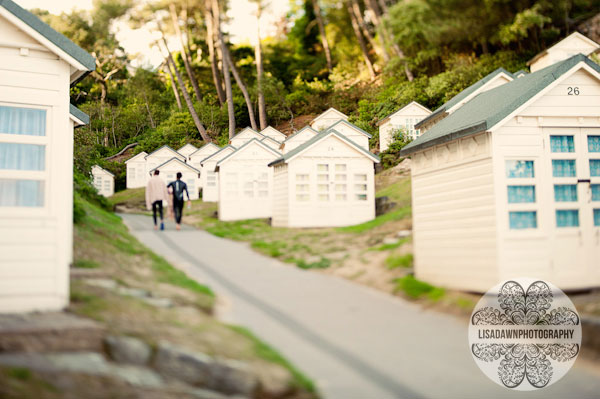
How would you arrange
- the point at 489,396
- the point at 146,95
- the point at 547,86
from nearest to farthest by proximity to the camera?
1. the point at 489,396
2. the point at 547,86
3. the point at 146,95

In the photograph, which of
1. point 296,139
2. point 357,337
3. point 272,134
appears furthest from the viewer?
point 272,134

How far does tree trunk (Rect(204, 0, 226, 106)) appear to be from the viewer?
36031mm

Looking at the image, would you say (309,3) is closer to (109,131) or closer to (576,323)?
(109,131)

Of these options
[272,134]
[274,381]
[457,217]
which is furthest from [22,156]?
[272,134]

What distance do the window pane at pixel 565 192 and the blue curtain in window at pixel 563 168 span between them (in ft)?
0.66

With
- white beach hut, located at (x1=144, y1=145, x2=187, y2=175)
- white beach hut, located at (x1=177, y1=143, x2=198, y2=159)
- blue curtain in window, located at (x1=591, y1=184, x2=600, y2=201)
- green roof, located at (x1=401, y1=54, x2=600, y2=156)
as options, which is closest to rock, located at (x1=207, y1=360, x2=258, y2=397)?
green roof, located at (x1=401, y1=54, x2=600, y2=156)

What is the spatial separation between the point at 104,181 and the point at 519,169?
28.6 metres

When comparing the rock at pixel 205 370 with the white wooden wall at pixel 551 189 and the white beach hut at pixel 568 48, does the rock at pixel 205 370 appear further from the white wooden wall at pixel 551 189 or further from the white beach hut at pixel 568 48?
the white beach hut at pixel 568 48

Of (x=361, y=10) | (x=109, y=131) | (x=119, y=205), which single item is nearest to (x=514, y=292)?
(x=119, y=205)

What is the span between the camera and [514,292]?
7578 millimetres

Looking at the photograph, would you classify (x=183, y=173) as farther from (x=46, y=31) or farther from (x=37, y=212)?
(x=37, y=212)

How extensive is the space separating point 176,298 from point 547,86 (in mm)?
7341

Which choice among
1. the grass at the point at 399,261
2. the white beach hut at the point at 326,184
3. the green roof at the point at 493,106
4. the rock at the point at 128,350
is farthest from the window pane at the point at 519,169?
the white beach hut at the point at 326,184

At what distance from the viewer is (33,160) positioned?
6.74 meters
